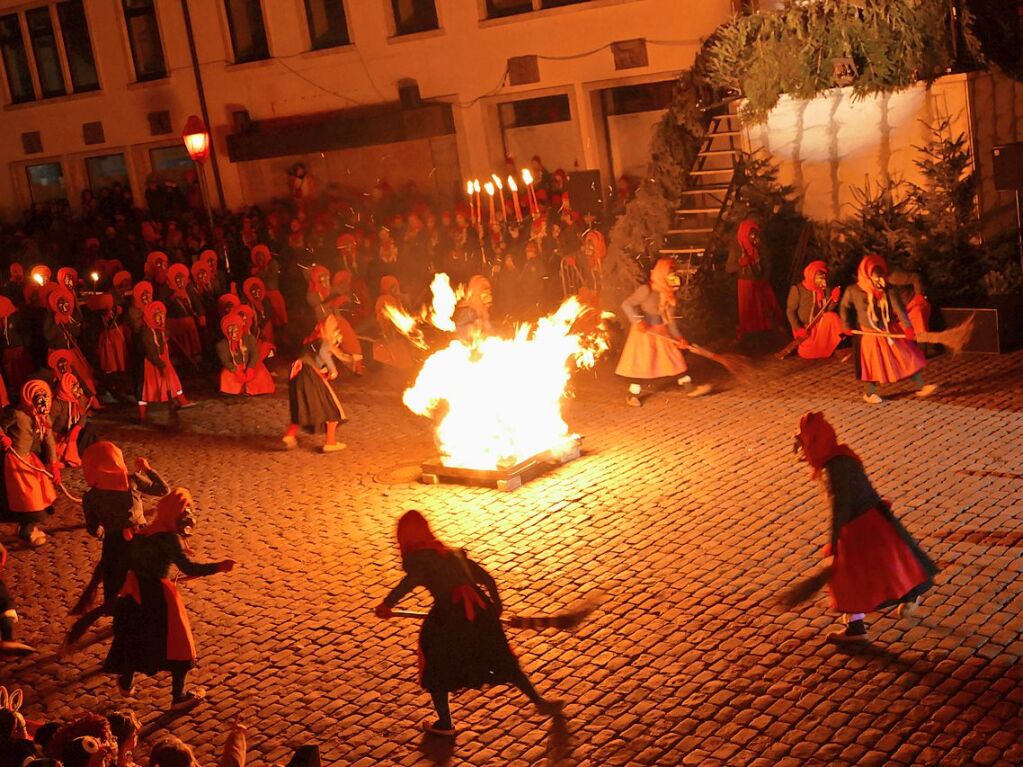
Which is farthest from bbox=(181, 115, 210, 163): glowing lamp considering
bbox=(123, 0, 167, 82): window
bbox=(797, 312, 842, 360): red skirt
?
bbox=(797, 312, 842, 360): red skirt

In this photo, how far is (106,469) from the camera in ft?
34.1

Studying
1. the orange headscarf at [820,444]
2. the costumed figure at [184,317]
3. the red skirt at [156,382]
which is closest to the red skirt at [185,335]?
the costumed figure at [184,317]

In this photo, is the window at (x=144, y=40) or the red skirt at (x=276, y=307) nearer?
the red skirt at (x=276, y=307)

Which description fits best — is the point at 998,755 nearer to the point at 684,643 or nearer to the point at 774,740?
the point at 774,740

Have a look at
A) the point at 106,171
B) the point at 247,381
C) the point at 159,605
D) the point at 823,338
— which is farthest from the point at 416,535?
the point at 106,171

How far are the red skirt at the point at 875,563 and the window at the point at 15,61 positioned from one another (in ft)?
95.6

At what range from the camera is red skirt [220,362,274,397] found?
16.9 meters

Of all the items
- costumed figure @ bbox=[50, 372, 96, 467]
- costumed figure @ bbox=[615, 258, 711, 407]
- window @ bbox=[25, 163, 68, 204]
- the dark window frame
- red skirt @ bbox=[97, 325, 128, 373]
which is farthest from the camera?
window @ bbox=[25, 163, 68, 204]

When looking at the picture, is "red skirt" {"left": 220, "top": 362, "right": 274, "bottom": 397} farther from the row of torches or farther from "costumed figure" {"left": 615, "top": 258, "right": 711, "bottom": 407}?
"costumed figure" {"left": 615, "top": 258, "right": 711, "bottom": 407}

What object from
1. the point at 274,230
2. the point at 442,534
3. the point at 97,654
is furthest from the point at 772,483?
the point at 274,230

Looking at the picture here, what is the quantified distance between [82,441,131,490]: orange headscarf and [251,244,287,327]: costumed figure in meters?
10.3

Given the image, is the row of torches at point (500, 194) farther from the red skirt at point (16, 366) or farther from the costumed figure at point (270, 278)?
the red skirt at point (16, 366)

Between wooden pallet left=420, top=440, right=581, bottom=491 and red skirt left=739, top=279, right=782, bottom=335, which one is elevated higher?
red skirt left=739, top=279, right=782, bottom=335

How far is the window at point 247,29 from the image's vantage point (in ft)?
93.6
